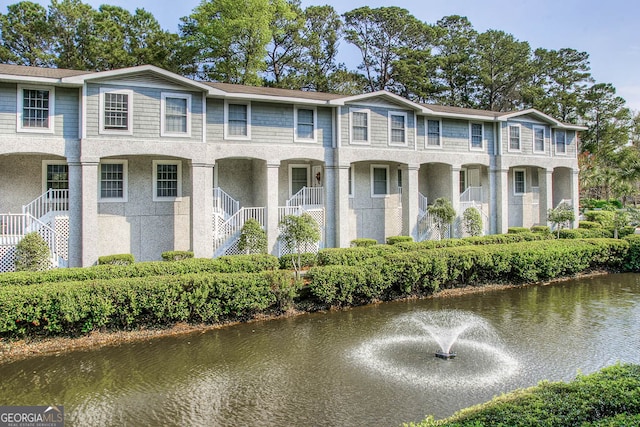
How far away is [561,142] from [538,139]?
6.81 feet

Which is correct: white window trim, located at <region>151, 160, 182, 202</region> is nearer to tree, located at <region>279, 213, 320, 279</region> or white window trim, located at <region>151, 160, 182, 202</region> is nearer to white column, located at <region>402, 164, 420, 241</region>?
tree, located at <region>279, 213, 320, 279</region>

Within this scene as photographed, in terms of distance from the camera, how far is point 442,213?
21.2 metres

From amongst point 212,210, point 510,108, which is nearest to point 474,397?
point 212,210

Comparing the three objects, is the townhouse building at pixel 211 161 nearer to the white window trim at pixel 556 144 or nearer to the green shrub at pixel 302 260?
the green shrub at pixel 302 260

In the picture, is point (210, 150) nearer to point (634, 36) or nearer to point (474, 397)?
point (474, 397)

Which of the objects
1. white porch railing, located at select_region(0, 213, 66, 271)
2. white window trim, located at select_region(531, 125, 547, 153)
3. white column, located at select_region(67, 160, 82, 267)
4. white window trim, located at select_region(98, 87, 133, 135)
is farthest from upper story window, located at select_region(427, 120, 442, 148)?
white porch railing, located at select_region(0, 213, 66, 271)

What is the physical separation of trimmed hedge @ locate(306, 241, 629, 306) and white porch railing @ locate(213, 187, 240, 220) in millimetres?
4845

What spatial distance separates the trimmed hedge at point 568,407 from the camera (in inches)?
193

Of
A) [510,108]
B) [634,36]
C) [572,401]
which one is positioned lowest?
[572,401]

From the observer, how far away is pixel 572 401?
17.7 ft

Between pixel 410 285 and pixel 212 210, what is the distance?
776 centimetres

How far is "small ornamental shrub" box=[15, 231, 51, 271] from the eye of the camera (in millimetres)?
13859

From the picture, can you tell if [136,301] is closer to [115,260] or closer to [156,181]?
[115,260]

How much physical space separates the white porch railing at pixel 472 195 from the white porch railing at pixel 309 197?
8.79 meters
